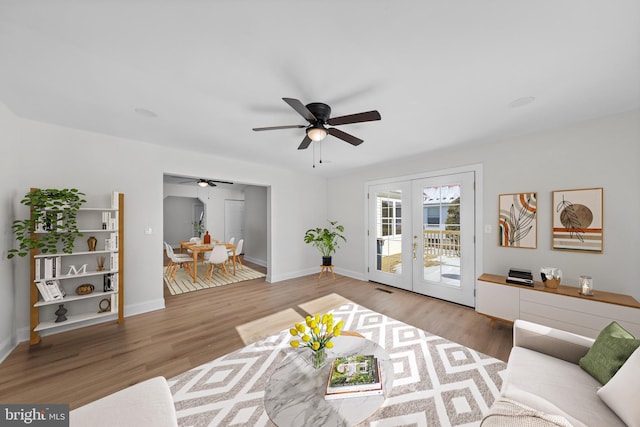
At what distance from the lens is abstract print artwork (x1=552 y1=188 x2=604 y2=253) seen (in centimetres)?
245

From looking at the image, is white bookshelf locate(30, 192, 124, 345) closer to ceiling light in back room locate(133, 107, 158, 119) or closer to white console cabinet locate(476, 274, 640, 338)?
ceiling light in back room locate(133, 107, 158, 119)

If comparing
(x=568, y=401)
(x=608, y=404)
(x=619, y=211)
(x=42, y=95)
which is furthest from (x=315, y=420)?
(x=619, y=211)

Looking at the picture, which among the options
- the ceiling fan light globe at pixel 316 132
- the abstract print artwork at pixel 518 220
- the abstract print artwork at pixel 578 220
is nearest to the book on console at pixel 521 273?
the abstract print artwork at pixel 518 220

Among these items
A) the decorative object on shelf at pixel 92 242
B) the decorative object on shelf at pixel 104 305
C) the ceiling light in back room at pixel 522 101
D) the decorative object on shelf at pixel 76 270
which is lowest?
the decorative object on shelf at pixel 104 305

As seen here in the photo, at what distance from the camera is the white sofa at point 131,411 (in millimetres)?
1110

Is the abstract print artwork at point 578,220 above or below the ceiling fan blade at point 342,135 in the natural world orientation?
below

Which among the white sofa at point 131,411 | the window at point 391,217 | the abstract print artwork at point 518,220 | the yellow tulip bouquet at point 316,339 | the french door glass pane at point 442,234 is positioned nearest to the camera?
the white sofa at point 131,411

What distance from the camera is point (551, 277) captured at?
2.51 meters

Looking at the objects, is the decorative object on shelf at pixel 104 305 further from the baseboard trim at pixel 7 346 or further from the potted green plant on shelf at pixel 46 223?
the potted green plant on shelf at pixel 46 223

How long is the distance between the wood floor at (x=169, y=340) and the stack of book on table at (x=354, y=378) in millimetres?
1432

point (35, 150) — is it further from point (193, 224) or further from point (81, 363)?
point (193, 224)

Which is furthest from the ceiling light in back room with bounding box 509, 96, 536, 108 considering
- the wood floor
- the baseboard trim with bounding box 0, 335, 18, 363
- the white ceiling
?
the baseboard trim with bounding box 0, 335, 18, 363

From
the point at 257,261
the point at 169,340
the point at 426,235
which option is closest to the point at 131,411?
the point at 169,340

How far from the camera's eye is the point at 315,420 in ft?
3.80
